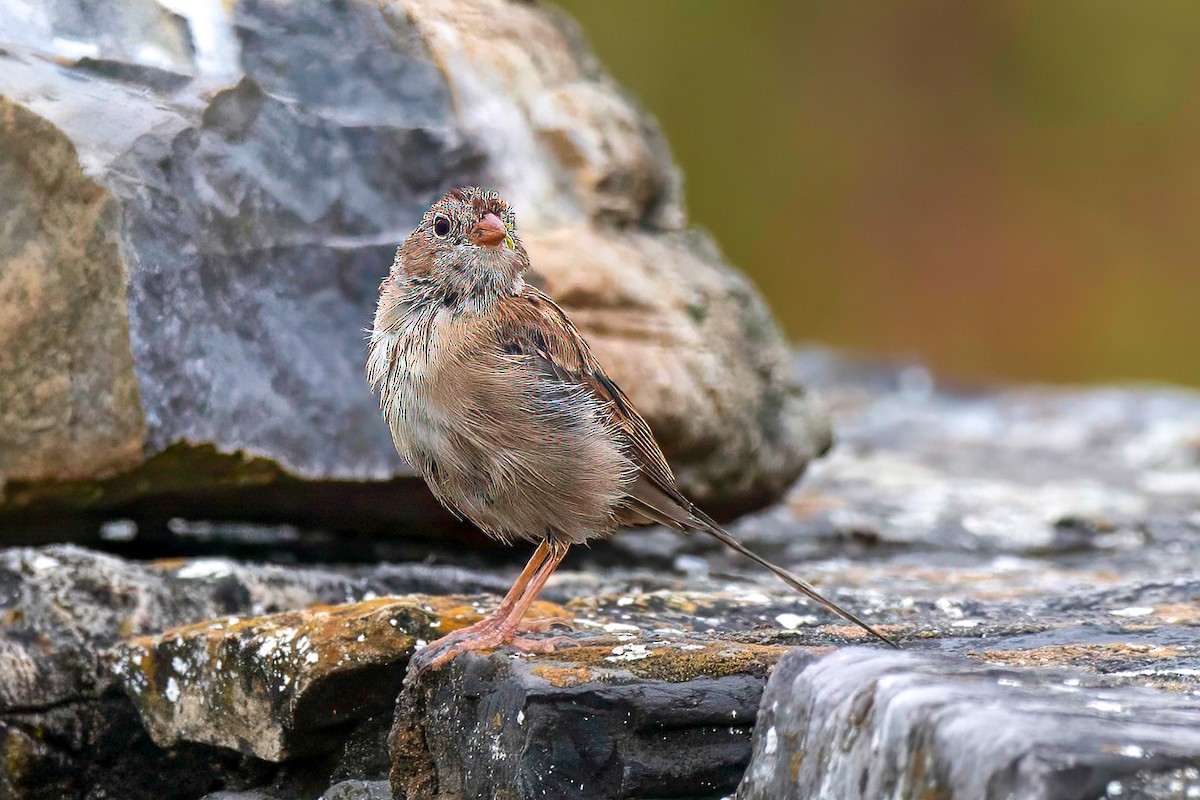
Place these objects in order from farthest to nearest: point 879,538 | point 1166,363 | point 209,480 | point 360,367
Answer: point 1166,363
point 879,538
point 360,367
point 209,480

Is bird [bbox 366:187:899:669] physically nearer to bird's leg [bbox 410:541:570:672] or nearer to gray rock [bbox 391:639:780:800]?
bird's leg [bbox 410:541:570:672]

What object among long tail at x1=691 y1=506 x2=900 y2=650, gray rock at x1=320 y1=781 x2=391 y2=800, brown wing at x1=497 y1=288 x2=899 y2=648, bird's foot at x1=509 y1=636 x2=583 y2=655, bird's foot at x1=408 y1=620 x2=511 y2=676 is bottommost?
gray rock at x1=320 y1=781 x2=391 y2=800

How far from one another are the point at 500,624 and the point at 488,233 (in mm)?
977

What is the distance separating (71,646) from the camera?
388cm

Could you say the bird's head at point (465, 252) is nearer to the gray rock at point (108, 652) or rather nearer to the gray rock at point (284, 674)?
the gray rock at point (284, 674)

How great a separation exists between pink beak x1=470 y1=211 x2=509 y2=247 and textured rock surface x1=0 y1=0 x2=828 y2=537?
0.87m

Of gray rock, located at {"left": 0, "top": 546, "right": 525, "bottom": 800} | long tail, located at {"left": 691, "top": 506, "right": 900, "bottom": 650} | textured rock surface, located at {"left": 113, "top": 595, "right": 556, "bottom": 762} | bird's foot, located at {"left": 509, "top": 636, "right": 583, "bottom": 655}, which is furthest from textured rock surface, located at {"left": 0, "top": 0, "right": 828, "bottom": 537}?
bird's foot, located at {"left": 509, "top": 636, "right": 583, "bottom": 655}

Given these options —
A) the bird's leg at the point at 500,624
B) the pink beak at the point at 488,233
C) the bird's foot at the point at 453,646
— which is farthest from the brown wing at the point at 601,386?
the bird's foot at the point at 453,646

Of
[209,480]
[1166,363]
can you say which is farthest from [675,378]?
[1166,363]

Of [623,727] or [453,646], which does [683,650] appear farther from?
[453,646]

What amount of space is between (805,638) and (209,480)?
5.81ft

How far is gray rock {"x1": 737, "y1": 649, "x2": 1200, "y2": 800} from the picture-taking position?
202 centimetres

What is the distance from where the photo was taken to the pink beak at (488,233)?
3.69 metres

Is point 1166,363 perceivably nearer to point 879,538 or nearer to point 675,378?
point 879,538
